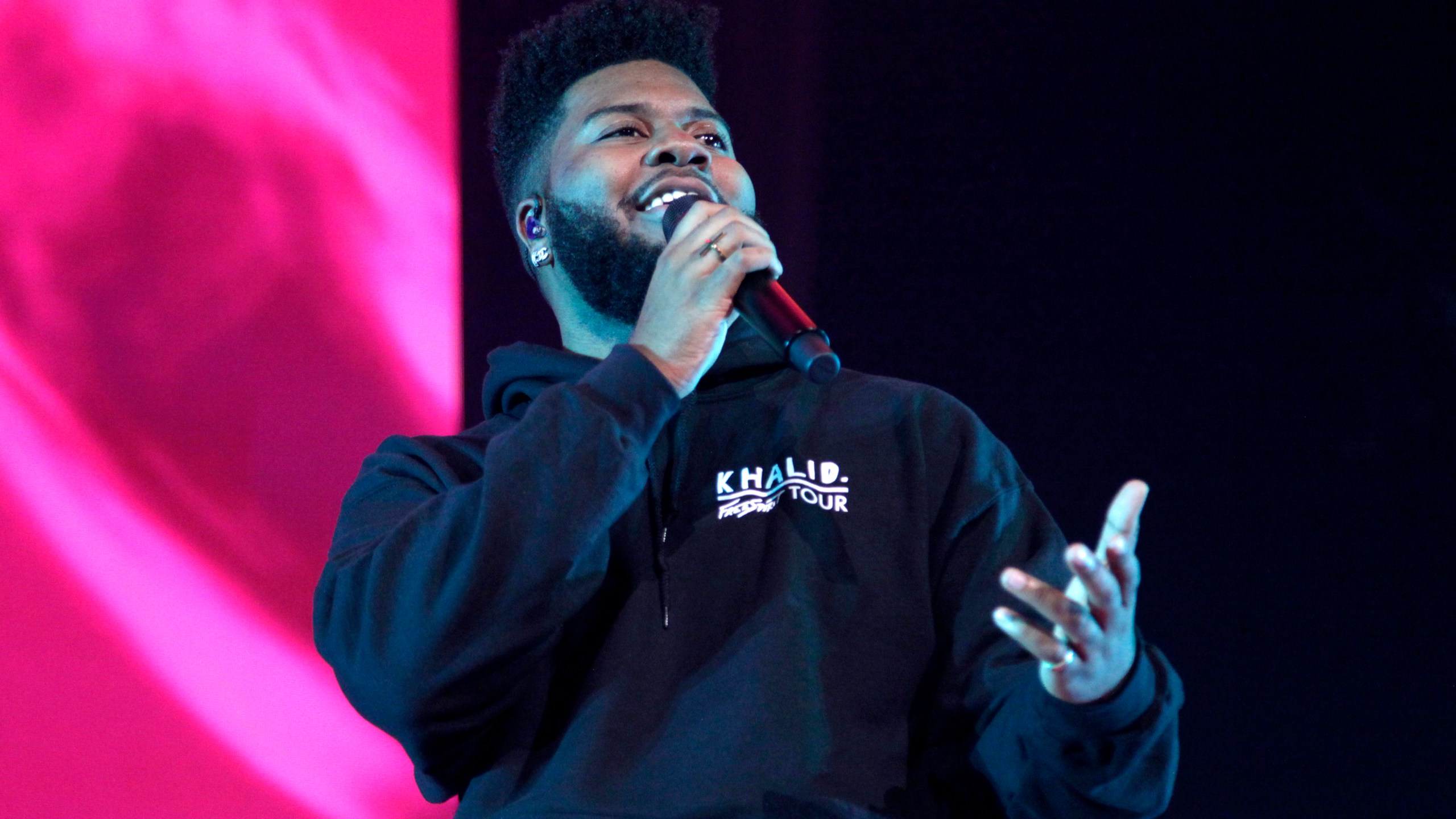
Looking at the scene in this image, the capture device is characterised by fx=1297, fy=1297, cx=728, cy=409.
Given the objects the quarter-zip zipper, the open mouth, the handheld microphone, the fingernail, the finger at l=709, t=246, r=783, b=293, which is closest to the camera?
the fingernail

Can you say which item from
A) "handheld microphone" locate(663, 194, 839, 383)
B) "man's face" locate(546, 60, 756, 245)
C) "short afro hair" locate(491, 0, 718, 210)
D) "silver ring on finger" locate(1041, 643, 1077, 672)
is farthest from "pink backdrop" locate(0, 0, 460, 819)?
"silver ring on finger" locate(1041, 643, 1077, 672)

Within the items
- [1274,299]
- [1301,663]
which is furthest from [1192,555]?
[1274,299]

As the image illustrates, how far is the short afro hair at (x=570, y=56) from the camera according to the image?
1833 millimetres

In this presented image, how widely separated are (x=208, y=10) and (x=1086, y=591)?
1.50 metres

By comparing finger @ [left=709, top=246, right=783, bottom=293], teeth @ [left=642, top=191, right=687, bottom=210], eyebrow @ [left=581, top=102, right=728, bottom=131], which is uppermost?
eyebrow @ [left=581, top=102, right=728, bottom=131]

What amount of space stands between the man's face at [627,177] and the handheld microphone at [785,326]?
225 mm

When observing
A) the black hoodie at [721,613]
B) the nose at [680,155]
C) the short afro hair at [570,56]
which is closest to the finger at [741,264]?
the black hoodie at [721,613]

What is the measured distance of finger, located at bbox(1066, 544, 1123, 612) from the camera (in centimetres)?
93

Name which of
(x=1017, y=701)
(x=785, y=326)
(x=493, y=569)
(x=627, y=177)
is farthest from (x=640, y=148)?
(x=1017, y=701)

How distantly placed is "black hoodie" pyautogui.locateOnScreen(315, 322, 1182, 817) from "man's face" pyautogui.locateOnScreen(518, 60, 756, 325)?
5.0 inches

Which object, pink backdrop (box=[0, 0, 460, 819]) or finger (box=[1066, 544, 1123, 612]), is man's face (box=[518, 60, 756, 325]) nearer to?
pink backdrop (box=[0, 0, 460, 819])

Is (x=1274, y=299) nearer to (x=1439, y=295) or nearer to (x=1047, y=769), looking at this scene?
(x=1439, y=295)

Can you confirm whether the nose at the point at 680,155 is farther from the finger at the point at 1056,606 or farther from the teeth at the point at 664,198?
the finger at the point at 1056,606

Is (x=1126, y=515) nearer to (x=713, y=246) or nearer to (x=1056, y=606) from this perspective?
(x=1056, y=606)
